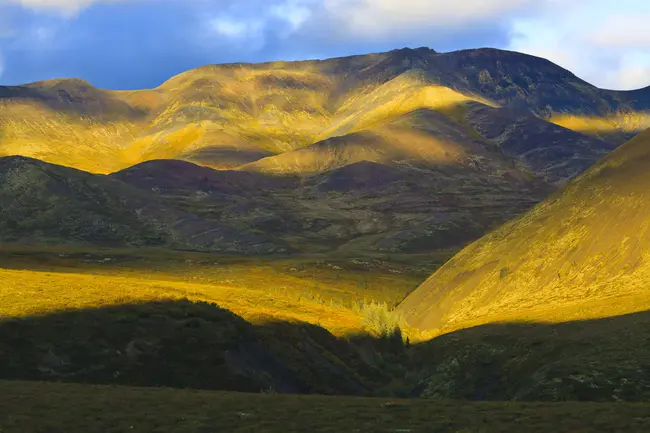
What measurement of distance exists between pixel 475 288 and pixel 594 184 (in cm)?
2390

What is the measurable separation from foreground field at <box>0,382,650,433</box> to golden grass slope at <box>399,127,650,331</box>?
44566 mm

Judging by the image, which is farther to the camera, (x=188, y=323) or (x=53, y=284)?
(x=53, y=284)

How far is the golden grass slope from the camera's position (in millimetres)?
84625

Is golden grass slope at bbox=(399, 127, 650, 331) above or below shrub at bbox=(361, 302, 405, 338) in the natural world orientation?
above

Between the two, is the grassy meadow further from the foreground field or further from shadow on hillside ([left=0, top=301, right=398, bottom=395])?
the foreground field

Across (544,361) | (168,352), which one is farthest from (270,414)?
(544,361)

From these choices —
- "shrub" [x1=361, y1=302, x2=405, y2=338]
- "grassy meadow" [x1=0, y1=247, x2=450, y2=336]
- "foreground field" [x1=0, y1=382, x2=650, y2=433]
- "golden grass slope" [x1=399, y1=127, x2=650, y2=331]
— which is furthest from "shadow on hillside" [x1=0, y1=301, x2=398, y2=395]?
"golden grass slope" [x1=399, y1=127, x2=650, y2=331]

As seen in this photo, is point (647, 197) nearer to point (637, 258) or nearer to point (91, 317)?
point (637, 258)

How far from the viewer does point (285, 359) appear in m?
52.0

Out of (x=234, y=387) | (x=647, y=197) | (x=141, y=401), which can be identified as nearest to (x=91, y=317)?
(x=234, y=387)

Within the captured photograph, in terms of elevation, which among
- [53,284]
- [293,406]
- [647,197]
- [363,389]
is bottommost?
[363,389]

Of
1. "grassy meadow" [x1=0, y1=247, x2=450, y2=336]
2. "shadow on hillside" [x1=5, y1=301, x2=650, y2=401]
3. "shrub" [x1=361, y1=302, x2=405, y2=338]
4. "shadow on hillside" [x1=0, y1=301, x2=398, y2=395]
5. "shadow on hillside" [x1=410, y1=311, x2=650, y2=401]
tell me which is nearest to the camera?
"shadow on hillside" [x1=0, y1=301, x2=398, y2=395]

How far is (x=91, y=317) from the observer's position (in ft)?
157

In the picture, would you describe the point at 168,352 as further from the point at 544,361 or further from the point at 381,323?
the point at 381,323
